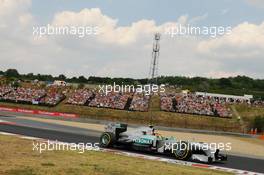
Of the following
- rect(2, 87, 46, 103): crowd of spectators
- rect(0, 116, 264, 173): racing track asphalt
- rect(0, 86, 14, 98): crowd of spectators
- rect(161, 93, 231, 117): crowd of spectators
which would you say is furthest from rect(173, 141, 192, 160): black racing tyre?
rect(0, 86, 14, 98): crowd of spectators

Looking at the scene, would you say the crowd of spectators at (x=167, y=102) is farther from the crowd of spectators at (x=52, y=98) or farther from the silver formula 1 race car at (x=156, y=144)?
the silver formula 1 race car at (x=156, y=144)

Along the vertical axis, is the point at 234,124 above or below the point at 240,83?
below

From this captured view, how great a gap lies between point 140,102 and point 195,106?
8165mm

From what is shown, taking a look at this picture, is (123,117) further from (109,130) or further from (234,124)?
(109,130)

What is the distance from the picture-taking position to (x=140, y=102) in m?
64.1

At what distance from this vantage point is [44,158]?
48.5 ft

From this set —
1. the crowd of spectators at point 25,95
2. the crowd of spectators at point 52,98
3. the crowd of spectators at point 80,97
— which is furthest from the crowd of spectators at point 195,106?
the crowd of spectators at point 25,95

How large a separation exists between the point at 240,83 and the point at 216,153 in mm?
128930

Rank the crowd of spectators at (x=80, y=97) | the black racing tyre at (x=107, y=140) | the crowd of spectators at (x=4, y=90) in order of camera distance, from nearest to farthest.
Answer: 1. the black racing tyre at (x=107, y=140)
2. the crowd of spectators at (x=80, y=97)
3. the crowd of spectators at (x=4, y=90)

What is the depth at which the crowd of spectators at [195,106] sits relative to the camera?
200 feet

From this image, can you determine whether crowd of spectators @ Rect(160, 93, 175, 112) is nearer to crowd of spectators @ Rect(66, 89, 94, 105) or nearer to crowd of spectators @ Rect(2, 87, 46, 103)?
crowd of spectators @ Rect(66, 89, 94, 105)

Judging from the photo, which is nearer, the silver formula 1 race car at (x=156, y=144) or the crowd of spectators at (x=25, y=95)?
the silver formula 1 race car at (x=156, y=144)

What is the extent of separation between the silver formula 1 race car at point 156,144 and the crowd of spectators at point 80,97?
42846mm

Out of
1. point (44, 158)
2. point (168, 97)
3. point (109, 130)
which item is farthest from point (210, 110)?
point (44, 158)
